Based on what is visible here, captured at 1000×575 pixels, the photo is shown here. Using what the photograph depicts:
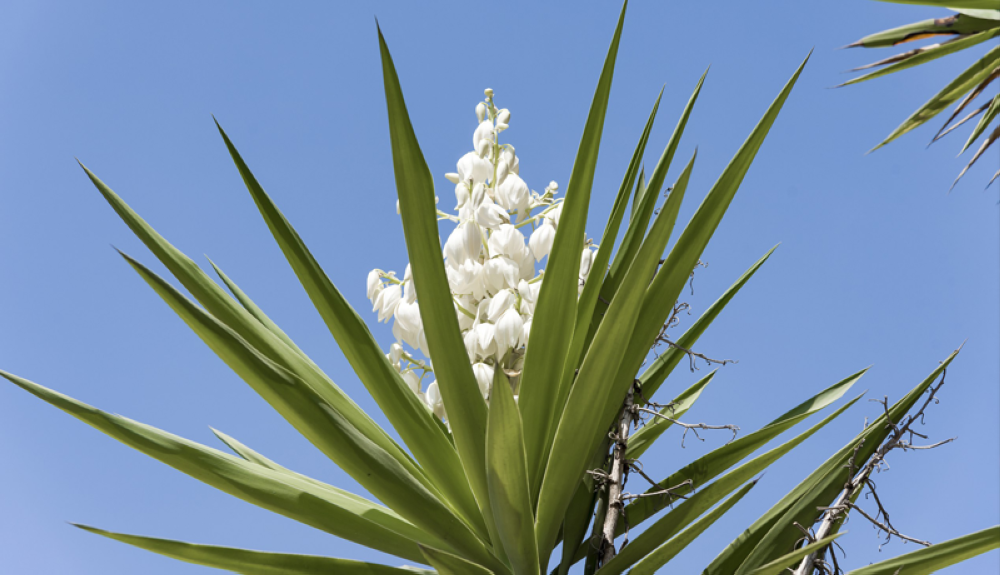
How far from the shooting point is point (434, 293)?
960 millimetres

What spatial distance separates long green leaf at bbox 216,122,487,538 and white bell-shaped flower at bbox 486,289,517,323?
211 millimetres

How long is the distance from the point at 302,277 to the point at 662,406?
2.00ft

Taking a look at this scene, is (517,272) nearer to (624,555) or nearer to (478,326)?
(478,326)

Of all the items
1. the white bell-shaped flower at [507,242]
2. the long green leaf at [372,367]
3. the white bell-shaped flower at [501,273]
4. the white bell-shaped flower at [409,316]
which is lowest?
the long green leaf at [372,367]

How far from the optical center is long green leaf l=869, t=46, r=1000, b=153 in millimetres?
1840

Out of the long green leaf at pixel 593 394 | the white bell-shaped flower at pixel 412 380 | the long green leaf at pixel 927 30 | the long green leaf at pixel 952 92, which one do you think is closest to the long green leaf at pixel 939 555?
the long green leaf at pixel 593 394

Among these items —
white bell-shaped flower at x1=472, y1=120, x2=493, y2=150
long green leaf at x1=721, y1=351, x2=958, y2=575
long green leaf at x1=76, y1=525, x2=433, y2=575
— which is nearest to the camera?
long green leaf at x1=76, y1=525, x2=433, y2=575

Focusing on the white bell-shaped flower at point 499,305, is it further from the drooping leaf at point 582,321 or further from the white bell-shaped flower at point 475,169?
the white bell-shaped flower at point 475,169

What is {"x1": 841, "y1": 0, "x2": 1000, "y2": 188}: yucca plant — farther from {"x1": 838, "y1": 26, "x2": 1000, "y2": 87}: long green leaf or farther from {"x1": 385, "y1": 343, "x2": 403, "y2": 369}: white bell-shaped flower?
{"x1": 385, "y1": 343, "x2": 403, "y2": 369}: white bell-shaped flower

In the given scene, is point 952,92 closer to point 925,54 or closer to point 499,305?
point 925,54

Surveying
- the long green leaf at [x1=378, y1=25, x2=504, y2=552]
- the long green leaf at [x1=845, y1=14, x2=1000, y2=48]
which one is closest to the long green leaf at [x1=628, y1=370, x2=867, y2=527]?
the long green leaf at [x1=378, y1=25, x2=504, y2=552]

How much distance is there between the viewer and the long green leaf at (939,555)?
0.89 metres

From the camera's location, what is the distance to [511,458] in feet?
2.99

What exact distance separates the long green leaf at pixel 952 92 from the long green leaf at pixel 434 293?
1.41 m
